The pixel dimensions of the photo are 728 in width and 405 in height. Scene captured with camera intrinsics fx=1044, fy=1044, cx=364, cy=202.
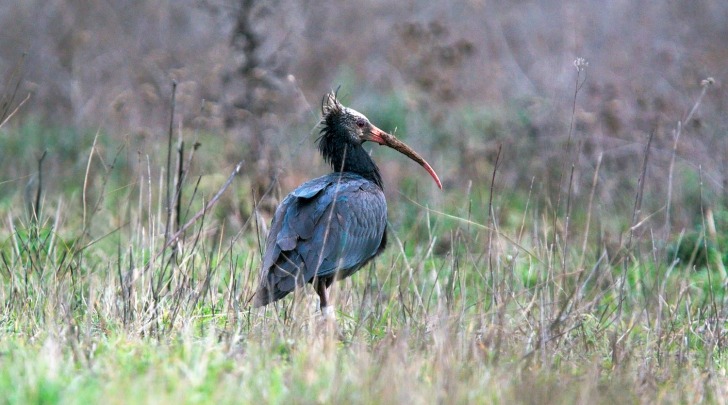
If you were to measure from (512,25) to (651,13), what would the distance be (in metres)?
2.02

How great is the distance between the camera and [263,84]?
935cm

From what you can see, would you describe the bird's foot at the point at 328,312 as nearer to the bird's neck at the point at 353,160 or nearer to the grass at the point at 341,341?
the grass at the point at 341,341

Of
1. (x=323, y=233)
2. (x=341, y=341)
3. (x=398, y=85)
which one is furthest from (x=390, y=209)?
(x=341, y=341)

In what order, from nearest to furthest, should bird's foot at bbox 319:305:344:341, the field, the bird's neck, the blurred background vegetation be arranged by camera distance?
the field
bird's foot at bbox 319:305:344:341
the bird's neck
the blurred background vegetation

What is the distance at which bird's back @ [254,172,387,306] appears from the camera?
18.7ft

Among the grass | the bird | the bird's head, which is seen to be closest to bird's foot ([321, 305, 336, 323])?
the bird

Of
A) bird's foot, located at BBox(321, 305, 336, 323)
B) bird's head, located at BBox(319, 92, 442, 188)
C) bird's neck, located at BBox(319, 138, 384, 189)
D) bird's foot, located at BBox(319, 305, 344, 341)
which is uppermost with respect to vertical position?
bird's head, located at BBox(319, 92, 442, 188)

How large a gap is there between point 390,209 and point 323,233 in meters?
3.15

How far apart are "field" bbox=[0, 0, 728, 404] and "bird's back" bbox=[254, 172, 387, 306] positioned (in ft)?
0.56

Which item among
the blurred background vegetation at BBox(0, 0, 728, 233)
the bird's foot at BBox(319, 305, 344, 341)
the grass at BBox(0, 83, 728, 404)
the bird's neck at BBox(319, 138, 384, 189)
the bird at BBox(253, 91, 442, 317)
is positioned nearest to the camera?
the grass at BBox(0, 83, 728, 404)

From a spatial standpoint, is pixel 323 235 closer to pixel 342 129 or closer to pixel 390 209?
pixel 342 129

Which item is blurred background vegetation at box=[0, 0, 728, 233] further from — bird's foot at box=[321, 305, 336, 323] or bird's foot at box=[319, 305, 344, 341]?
bird's foot at box=[319, 305, 344, 341]

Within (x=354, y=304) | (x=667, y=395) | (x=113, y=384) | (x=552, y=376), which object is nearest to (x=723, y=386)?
(x=667, y=395)

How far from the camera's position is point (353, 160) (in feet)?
22.4
